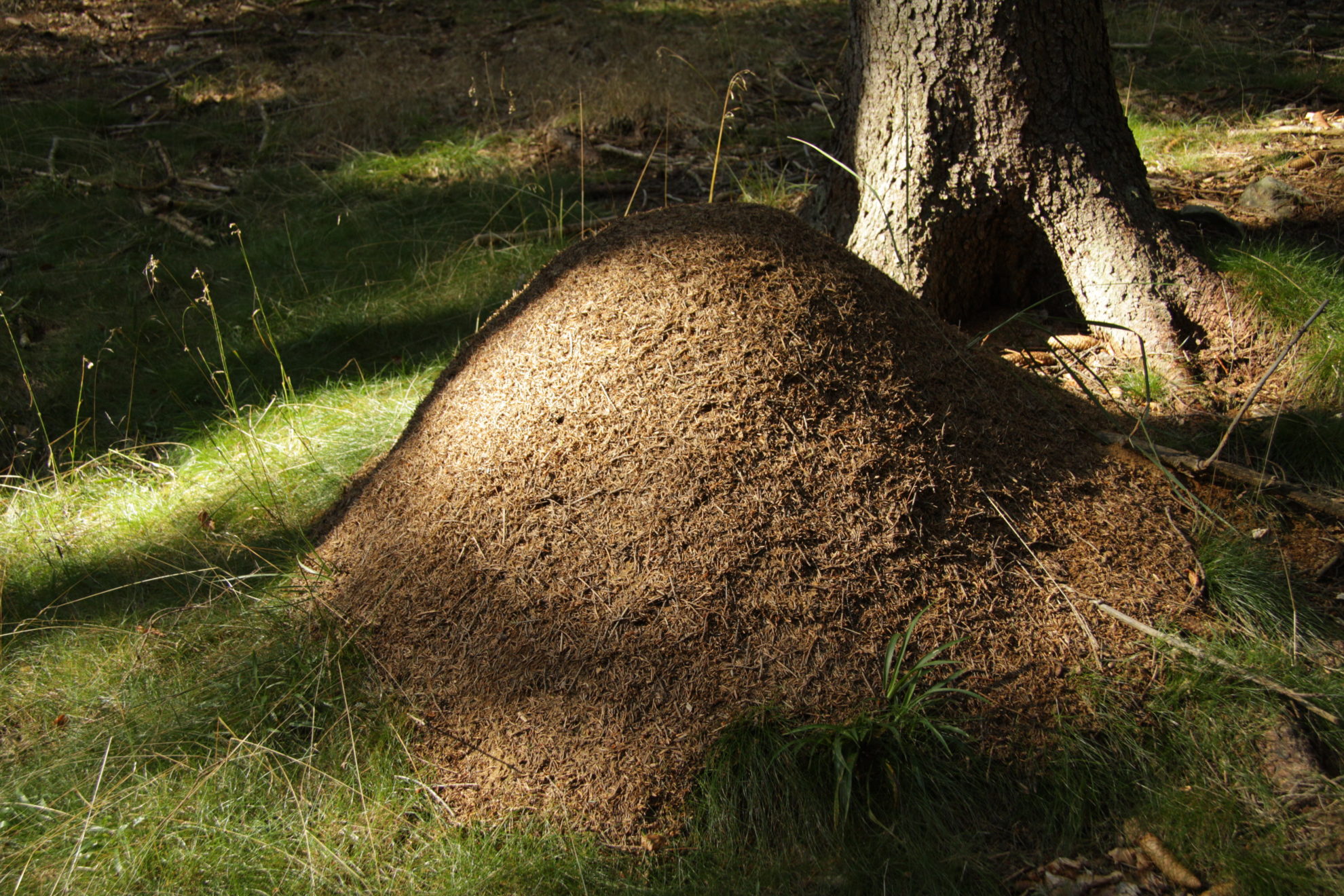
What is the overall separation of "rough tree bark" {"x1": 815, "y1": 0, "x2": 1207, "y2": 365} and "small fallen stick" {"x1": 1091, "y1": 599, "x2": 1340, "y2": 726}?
4.54 ft

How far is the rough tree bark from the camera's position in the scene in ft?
9.98

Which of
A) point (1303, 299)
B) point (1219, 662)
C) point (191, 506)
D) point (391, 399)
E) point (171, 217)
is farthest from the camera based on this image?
point (171, 217)

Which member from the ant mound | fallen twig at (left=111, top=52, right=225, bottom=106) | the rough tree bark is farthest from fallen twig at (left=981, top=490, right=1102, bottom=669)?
fallen twig at (left=111, top=52, right=225, bottom=106)

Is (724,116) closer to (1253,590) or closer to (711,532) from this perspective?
(711,532)

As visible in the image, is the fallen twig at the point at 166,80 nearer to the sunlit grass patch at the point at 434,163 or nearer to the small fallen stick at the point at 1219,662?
the sunlit grass patch at the point at 434,163

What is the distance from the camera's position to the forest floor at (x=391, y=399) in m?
1.84

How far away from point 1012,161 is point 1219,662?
1.90 meters

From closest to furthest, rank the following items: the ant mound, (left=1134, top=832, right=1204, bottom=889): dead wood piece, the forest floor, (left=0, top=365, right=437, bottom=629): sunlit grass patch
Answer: (left=1134, top=832, right=1204, bottom=889): dead wood piece < the forest floor < the ant mound < (left=0, top=365, right=437, bottom=629): sunlit grass patch

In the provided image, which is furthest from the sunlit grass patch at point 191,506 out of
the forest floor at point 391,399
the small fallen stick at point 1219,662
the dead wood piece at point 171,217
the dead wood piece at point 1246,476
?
the dead wood piece at point 1246,476

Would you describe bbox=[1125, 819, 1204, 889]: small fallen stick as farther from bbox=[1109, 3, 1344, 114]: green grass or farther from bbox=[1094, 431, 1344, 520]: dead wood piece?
bbox=[1109, 3, 1344, 114]: green grass

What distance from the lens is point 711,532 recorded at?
6.97ft

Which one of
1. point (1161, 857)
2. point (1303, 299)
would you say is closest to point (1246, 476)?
point (1303, 299)

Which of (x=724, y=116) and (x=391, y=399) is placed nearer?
(x=724, y=116)

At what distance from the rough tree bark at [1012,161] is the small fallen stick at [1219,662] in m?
1.38
